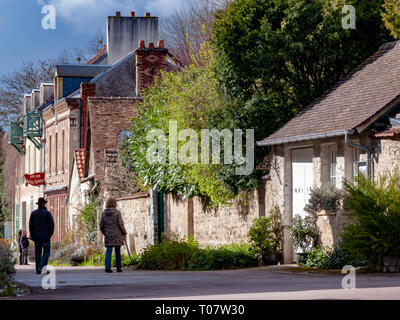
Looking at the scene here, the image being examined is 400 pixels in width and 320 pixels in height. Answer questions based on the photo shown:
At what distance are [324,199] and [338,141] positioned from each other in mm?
1362

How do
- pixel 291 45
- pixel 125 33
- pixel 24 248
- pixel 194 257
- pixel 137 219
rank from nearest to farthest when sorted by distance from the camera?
pixel 194 257
pixel 291 45
pixel 137 219
pixel 24 248
pixel 125 33

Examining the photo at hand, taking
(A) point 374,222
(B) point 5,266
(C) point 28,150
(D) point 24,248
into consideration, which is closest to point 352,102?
(A) point 374,222

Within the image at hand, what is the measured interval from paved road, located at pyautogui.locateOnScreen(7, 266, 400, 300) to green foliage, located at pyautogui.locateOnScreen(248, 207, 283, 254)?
3.52 m

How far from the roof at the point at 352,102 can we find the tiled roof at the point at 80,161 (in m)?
18.3

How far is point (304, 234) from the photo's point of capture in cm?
2156

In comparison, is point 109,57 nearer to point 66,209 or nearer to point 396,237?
point 66,209

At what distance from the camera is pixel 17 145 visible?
55969 mm

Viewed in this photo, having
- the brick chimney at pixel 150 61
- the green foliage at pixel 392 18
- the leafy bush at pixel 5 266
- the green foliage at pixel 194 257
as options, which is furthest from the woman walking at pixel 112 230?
the brick chimney at pixel 150 61

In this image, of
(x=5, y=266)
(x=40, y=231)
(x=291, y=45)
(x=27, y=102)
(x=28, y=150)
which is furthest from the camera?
(x=28, y=150)

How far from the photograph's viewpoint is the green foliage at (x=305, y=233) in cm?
2158

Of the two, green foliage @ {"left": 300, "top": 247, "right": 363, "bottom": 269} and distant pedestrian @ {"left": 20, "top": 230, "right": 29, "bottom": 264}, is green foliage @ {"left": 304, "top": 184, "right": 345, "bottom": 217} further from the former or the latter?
distant pedestrian @ {"left": 20, "top": 230, "right": 29, "bottom": 264}

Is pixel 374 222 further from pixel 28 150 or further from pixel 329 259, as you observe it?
pixel 28 150

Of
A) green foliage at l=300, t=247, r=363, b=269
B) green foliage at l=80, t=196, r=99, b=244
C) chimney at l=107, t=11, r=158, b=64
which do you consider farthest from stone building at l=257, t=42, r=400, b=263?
chimney at l=107, t=11, r=158, b=64

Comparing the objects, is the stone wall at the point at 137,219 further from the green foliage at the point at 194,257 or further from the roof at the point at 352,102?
the roof at the point at 352,102
